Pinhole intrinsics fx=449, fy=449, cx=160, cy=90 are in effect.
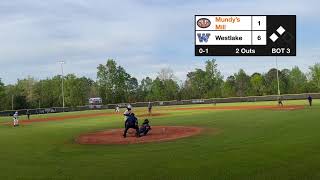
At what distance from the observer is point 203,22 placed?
2034 centimetres

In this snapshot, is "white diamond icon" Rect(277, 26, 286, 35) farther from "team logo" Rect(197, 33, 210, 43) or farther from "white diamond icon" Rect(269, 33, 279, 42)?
"team logo" Rect(197, 33, 210, 43)

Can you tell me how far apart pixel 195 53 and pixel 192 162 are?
577 centimetres

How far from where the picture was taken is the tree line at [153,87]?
128 m

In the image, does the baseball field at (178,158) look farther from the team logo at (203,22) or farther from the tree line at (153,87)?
the tree line at (153,87)

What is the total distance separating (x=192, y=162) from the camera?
15.4 metres

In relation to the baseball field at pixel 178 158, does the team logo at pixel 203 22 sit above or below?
above

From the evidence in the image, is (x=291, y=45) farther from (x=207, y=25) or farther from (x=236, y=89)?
(x=236, y=89)

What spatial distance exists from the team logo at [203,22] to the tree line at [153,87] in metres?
106
